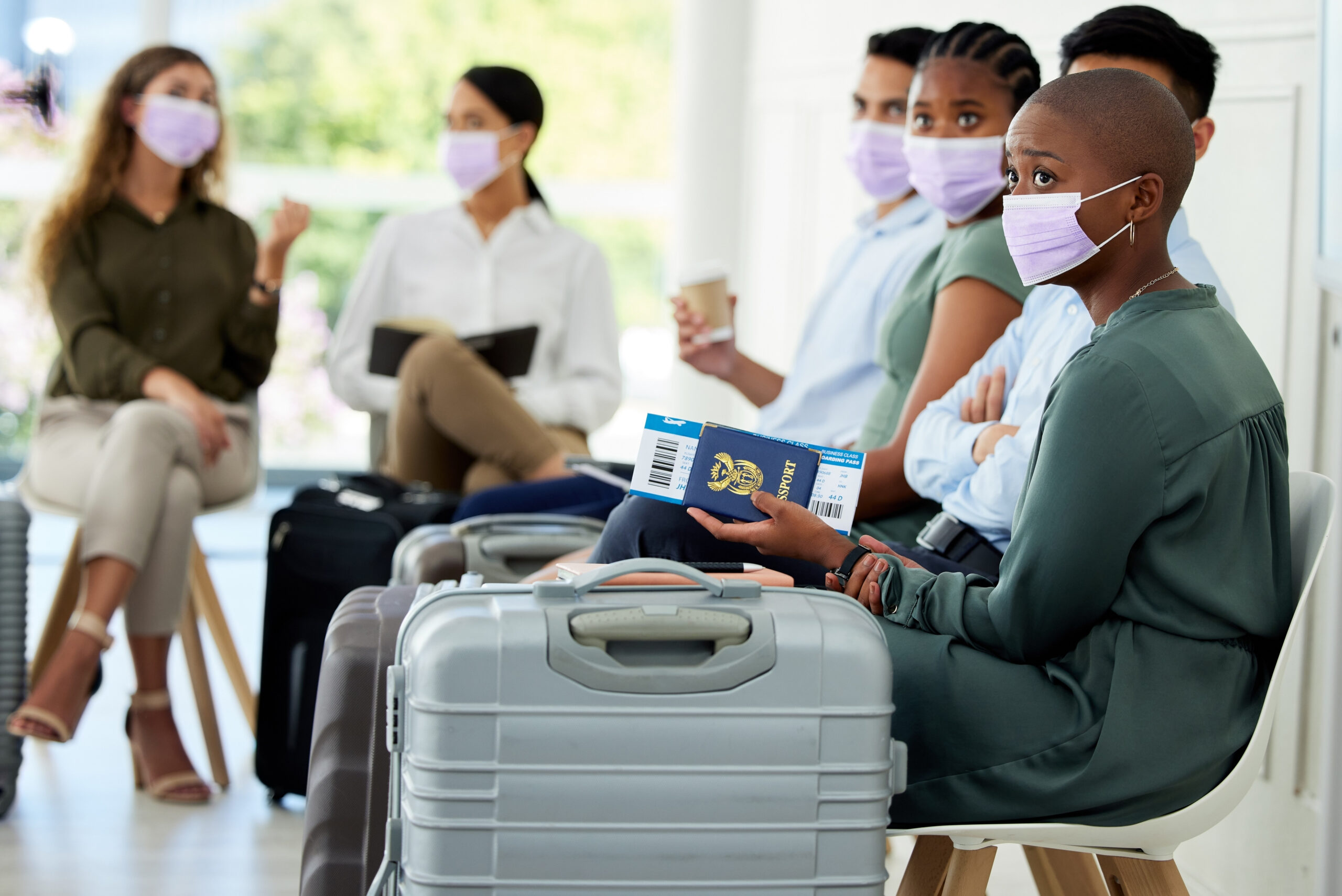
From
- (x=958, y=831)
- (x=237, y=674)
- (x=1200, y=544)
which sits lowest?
(x=237, y=674)

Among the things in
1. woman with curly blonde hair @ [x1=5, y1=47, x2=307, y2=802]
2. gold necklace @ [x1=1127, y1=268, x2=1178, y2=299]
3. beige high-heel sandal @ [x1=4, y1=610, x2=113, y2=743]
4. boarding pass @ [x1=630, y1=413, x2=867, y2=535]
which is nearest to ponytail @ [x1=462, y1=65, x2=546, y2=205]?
woman with curly blonde hair @ [x1=5, y1=47, x2=307, y2=802]

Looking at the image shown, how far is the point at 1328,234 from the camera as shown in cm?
152

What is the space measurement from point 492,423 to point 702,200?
188 centimetres

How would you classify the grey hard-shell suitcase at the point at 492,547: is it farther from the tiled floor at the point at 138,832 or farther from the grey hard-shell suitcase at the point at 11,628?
the grey hard-shell suitcase at the point at 11,628

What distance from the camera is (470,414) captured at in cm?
257

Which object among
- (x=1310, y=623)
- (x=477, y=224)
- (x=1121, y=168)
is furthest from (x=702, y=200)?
(x=1121, y=168)

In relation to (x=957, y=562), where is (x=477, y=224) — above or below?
above

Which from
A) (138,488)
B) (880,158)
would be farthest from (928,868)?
(138,488)

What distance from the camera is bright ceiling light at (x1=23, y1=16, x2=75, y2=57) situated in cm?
501

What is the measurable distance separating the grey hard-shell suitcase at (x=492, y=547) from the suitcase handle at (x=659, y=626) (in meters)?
0.88

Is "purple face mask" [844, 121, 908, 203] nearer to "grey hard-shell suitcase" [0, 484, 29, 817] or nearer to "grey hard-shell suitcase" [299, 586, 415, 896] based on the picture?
"grey hard-shell suitcase" [299, 586, 415, 896]

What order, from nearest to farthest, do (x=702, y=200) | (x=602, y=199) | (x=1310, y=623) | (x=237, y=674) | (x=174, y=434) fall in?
(x=1310, y=623) → (x=174, y=434) → (x=237, y=674) → (x=702, y=200) → (x=602, y=199)

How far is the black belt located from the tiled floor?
2.70 ft

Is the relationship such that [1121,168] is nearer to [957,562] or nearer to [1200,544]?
[1200,544]
